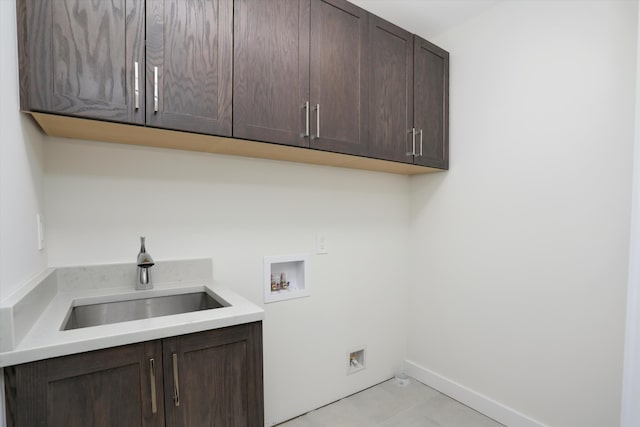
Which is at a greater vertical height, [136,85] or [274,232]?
[136,85]

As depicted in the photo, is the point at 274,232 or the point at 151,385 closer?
the point at 151,385

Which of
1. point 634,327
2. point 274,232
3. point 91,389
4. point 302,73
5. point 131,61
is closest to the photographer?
point 91,389

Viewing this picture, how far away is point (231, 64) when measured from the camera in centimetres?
132

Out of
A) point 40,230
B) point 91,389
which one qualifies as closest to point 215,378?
point 91,389

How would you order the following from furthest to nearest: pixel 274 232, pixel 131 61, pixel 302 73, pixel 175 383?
pixel 274 232
pixel 302 73
pixel 131 61
pixel 175 383

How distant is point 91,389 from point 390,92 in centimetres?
191

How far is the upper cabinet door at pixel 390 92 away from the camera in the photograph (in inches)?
69.6

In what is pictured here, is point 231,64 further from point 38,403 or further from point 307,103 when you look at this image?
point 38,403

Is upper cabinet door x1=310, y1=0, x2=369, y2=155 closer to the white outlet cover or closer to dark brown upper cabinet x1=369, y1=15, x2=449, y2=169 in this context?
dark brown upper cabinet x1=369, y1=15, x2=449, y2=169

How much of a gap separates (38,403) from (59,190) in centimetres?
87

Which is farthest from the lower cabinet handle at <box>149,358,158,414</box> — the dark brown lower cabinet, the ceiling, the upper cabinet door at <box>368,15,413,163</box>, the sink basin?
the ceiling

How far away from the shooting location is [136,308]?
1.38 metres

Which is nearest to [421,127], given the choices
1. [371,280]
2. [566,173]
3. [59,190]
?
[566,173]

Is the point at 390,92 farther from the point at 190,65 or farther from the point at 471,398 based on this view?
the point at 471,398
